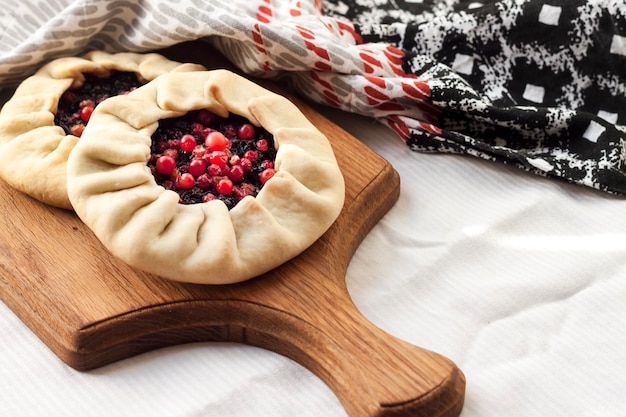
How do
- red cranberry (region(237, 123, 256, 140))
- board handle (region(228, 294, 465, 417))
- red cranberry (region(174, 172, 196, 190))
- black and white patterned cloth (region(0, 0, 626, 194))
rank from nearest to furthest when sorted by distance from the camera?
board handle (region(228, 294, 465, 417)) → red cranberry (region(174, 172, 196, 190)) → red cranberry (region(237, 123, 256, 140)) → black and white patterned cloth (region(0, 0, 626, 194))

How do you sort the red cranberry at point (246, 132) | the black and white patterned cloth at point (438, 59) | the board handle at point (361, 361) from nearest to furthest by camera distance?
1. the board handle at point (361, 361)
2. the red cranberry at point (246, 132)
3. the black and white patterned cloth at point (438, 59)

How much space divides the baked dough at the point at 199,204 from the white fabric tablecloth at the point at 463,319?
6.1 inches

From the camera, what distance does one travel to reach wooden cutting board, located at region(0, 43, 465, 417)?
117 cm

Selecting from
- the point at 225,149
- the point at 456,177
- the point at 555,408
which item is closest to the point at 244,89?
the point at 225,149

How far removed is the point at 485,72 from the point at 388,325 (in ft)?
2.09

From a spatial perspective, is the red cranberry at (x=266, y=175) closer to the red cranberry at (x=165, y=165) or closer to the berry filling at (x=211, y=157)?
the berry filling at (x=211, y=157)

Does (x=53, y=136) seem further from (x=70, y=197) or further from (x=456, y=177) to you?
(x=456, y=177)

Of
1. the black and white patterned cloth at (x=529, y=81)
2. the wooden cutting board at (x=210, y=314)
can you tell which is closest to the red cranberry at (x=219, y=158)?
the wooden cutting board at (x=210, y=314)

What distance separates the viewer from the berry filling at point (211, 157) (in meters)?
1.32

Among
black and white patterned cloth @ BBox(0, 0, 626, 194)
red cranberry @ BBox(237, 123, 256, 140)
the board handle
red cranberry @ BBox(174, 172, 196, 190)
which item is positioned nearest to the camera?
the board handle

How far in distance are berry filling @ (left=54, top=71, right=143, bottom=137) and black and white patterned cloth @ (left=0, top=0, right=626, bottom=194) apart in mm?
98

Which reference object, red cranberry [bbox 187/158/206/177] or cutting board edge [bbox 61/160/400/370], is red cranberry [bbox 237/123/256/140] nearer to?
red cranberry [bbox 187/158/206/177]

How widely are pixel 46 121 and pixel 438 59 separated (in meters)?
0.79

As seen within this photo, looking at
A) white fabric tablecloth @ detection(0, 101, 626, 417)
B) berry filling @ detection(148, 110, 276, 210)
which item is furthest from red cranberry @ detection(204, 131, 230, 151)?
white fabric tablecloth @ detection(0, 101, 626, 417)
